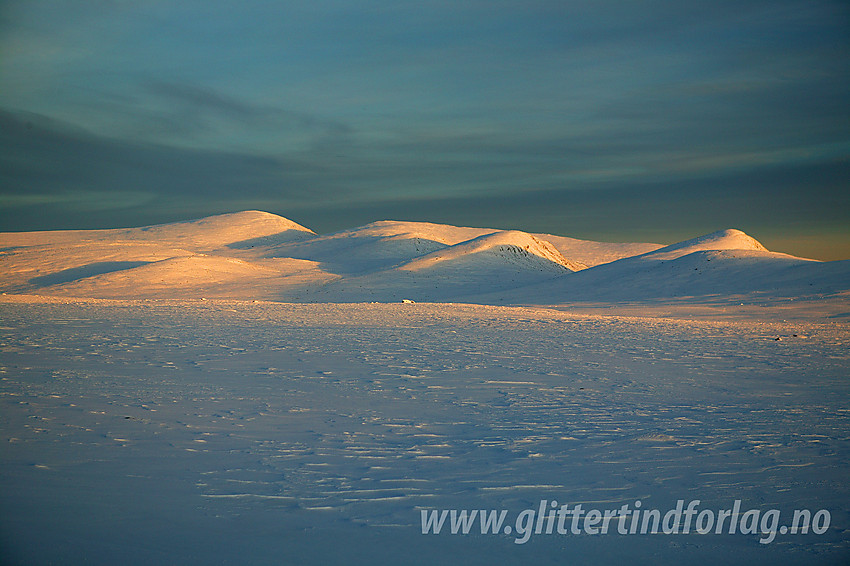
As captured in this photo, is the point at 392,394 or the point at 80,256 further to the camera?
the point at 80,256

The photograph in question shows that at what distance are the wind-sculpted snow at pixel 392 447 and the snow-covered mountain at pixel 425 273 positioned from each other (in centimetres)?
2032

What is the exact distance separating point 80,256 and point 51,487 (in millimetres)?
62055

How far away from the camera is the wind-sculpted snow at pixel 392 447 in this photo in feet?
14.8

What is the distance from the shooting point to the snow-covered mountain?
32.9 metres

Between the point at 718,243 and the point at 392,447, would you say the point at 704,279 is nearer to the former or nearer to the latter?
the point at 718,243

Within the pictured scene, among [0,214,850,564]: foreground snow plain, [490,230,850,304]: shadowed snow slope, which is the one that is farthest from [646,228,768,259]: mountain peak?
[0,214,850,564]: foreground snow plain

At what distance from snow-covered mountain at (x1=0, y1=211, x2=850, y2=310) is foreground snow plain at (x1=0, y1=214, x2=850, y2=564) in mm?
18238

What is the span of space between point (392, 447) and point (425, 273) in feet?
141

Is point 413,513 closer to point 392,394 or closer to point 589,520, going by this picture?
point 589,520

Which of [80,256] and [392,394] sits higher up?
[80,256]

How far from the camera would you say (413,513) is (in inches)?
195

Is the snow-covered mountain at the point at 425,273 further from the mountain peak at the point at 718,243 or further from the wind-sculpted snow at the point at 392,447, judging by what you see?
the wind-sculpted snow at the point at 392,447

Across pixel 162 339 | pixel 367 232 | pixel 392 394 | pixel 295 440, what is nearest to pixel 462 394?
pixel 392 394

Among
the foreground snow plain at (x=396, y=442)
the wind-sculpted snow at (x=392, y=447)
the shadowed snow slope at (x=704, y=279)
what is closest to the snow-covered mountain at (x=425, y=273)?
the shadowed snow slope at (x=704, y=279)
